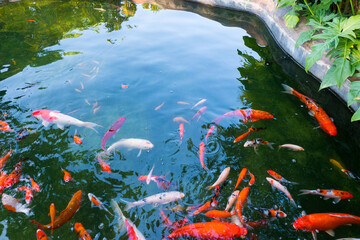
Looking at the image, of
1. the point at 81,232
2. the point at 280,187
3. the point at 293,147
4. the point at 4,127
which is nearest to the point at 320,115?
the point at 293,147

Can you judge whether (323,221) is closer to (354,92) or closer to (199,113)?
(354,92)

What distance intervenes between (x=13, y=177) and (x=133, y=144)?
1.67 m

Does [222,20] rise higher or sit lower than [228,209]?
higher

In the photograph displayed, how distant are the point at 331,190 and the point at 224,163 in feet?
4.56

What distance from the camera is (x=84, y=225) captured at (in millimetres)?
2916

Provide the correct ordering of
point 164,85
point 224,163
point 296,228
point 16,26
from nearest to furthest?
point 296,228 → point 224,163 → point 164,85 → point 16,26

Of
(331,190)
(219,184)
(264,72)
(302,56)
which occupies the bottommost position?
(219,184)

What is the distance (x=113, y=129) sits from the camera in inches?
162

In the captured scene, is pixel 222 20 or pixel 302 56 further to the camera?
pixel 222 20

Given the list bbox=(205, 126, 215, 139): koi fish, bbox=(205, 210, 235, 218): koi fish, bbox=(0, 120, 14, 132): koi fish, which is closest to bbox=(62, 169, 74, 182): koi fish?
bbox=(0, 120, 14, 132): koi fish

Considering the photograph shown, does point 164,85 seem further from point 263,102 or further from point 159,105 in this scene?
point 263,102

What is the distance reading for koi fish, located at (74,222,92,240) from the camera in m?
2.72

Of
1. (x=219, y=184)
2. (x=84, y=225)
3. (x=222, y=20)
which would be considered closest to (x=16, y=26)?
(x=222, y=20)

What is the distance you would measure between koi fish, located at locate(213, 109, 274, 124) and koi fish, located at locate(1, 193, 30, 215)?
3.03m
